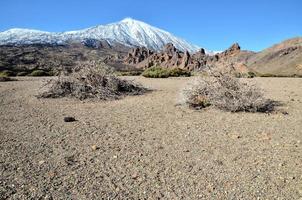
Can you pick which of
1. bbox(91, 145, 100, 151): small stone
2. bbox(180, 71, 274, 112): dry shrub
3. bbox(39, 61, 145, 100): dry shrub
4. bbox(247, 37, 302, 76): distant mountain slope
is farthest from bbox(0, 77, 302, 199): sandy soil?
bbox(247, 37, 302, 76): distant mountain slope

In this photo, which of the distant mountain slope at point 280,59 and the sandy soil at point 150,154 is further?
the distant mountain slope at point 280,59

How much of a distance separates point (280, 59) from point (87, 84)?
134ft

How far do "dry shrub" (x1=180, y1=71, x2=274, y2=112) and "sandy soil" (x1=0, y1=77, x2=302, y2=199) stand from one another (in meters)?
0.45

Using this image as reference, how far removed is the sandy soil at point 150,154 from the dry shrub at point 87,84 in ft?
8.93

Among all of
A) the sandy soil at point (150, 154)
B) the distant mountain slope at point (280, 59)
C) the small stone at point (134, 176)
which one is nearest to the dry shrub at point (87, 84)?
the sandy soil at point (150, 154)

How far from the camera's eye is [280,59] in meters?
49.0

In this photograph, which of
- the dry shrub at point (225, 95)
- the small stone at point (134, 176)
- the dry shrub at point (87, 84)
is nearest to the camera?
the small stone at point (134, 176)

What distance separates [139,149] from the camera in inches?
249

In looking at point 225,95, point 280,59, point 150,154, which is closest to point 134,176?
point 150,154

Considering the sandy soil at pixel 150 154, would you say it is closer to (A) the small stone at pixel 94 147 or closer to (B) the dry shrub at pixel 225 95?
(A) the small stone at pixel 94 147

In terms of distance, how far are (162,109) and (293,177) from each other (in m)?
5.50

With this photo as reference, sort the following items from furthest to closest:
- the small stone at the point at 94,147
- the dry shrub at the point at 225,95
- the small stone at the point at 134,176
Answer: the dry shrub at the point at 225,95, the small stone at the point at 94,147, the small stone at the point at 134,176

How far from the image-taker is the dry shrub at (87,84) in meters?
12.7

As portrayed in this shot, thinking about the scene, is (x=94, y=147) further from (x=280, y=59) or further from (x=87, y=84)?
(x=280, y=59)
